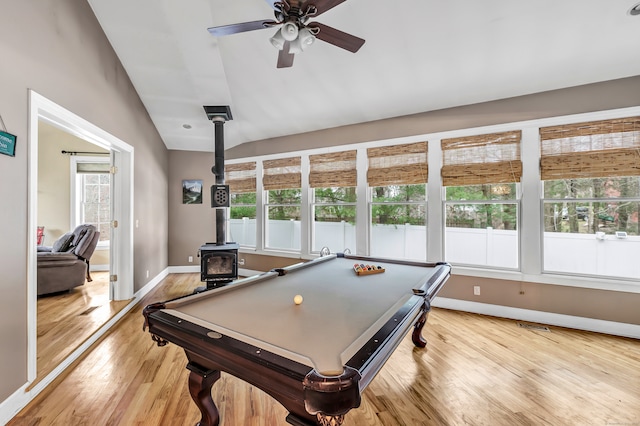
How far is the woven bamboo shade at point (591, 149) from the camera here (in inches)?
113

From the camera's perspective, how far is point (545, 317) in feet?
10.4

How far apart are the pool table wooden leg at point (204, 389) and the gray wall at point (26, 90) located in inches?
53.9

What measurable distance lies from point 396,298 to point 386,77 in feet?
8.78

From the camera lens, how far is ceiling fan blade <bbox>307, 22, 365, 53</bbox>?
6.48 feet

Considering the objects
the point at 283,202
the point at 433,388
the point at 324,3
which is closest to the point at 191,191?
the point at 283,202

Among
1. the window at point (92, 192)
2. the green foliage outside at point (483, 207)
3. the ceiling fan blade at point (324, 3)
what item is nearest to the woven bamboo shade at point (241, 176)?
the window at point (92, 192)

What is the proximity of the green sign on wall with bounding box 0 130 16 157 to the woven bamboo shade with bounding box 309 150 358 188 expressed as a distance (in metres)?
3.49

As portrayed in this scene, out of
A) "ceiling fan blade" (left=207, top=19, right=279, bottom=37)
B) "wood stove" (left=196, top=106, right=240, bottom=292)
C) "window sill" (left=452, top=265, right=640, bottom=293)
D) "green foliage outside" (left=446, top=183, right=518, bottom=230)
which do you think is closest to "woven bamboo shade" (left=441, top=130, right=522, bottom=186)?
"green foliage outside" (left=446, top=183, right=518, bottom=230)

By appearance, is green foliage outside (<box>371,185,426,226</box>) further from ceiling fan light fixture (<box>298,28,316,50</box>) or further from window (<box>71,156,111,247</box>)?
window (<box>71,156,111,247</box>)

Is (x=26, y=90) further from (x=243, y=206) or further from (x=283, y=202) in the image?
(x=243, y=206)

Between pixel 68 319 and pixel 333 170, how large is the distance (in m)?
3.89

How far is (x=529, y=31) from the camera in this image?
2.50 meters

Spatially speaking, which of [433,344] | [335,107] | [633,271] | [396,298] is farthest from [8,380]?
[633,271]

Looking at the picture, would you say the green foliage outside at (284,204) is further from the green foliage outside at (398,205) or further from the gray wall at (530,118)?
the green foliage outside at (398,205)
